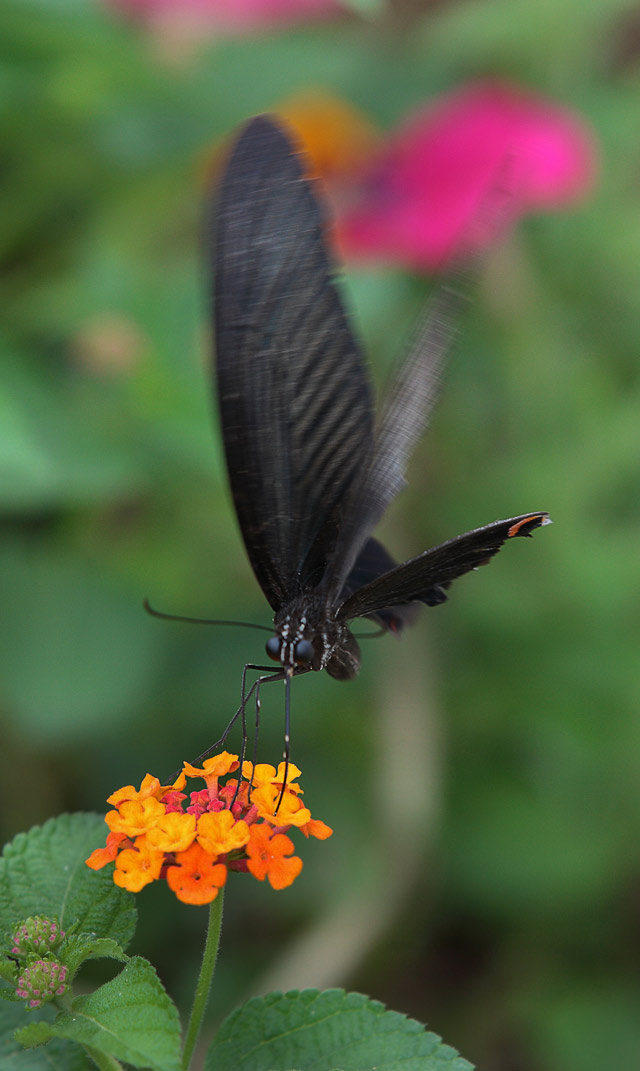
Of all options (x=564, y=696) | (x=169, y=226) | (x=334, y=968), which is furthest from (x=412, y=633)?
(x=169, y=226)

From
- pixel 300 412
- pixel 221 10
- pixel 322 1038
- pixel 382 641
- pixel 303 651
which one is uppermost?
pixel 221 10

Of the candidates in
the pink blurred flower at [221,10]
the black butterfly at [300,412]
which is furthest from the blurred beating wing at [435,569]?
the pink blurred flower at [221,10]

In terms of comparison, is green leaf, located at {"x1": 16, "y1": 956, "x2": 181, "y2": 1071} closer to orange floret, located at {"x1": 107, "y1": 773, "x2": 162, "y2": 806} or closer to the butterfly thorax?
orange floret, located at {"x1": 107, "y1": 773, "x2": 162, "y2": 806}

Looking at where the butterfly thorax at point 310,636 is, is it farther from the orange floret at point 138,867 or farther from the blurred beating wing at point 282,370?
the orange floret at point 138,867

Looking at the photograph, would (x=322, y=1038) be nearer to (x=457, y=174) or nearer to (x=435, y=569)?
(x=435, y=569)

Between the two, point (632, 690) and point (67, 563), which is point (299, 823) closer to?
point (67, 563)

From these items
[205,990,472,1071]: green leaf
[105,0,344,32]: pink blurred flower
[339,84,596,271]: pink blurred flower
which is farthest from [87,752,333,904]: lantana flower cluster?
[105,0,344,32]: pink blurred flower

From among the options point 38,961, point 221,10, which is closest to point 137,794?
point 38,961
